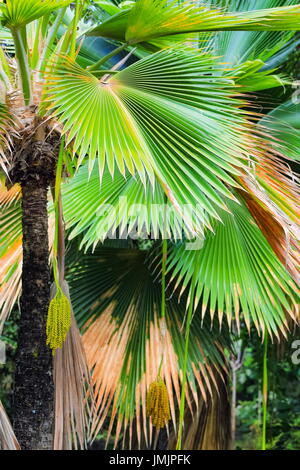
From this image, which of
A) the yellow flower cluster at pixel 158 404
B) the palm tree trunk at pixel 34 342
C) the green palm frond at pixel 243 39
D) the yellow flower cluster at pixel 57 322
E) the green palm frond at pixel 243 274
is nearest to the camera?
the yellow flower cluster at pixel 57 322

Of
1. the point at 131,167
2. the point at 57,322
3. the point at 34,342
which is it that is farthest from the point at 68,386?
the point at 131,167

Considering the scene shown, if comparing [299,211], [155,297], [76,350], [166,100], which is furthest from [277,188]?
[155,297]

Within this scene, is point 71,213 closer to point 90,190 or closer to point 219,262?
point 90,190

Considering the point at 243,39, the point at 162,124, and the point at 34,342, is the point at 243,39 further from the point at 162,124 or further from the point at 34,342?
the point at 34,342

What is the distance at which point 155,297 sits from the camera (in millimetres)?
3439

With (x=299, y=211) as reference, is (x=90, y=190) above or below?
above

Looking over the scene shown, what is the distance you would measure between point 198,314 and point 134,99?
1828mm

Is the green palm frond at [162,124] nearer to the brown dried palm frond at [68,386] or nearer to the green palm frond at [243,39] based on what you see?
the brown dried palm frond at [68,386]

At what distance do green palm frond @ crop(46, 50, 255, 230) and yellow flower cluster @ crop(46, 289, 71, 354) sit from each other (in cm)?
46

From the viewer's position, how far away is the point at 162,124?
1934 millimetres

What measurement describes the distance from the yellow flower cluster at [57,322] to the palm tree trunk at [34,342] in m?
0.33

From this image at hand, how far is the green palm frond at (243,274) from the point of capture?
274 cm

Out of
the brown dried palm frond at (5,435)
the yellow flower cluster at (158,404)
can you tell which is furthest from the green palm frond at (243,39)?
the brown dried palm frond at (5,435)

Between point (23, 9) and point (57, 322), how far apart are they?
3.14ft
